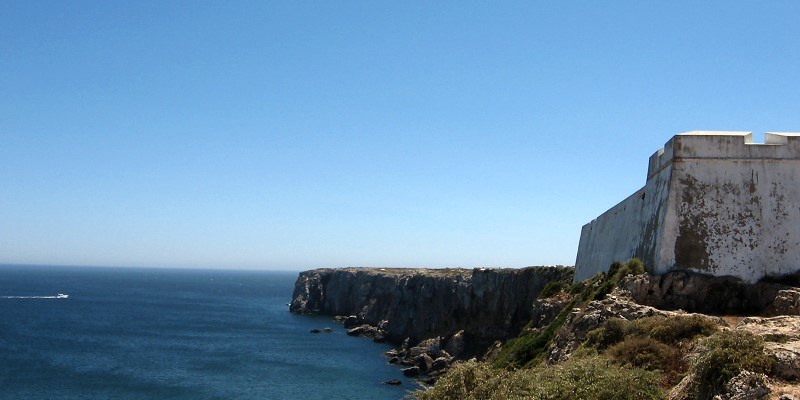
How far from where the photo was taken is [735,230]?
23047 millimetres

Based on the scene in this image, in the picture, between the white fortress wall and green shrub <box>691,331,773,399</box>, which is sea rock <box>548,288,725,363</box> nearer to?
the white fortress wall

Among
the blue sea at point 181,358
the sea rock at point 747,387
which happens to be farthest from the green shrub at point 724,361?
the blue sea at point 181,358

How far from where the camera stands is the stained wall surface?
74.5 feet

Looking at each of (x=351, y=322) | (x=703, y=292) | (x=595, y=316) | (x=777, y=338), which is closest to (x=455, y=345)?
(x=351, y=322)

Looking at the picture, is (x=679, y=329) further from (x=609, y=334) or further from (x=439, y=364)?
(x=439, y=364)

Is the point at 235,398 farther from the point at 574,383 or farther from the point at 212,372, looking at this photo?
the point at 574,383

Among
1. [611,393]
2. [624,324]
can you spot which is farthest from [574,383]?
[624,324]

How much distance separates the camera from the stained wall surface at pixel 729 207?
2270cm

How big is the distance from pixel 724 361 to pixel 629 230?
1673cm

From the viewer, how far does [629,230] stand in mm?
28922

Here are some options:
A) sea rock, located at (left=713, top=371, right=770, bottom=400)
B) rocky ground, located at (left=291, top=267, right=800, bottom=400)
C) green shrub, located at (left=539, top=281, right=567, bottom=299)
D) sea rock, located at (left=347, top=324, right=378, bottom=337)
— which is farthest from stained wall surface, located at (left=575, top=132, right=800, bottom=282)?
sea rock, located at (left=347, top=324, right=378, bottom=337)

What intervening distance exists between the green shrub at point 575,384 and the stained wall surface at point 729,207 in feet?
30.2

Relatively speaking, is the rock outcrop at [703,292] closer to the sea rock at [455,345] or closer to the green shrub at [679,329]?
the green shrub at [679,329]

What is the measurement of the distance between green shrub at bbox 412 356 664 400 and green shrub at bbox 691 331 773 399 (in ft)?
3.15
